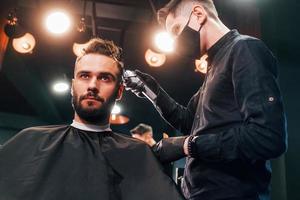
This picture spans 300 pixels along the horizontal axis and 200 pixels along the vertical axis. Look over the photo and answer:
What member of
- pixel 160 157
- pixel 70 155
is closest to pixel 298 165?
pixel 160 157

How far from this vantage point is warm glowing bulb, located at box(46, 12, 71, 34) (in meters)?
4.23

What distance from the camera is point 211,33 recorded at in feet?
5.59

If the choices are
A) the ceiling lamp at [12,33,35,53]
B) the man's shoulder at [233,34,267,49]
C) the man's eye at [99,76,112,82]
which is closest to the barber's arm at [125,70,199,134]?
the man's eye at [99,76,112,82]

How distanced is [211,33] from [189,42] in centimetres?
12

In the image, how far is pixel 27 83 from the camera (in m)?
7.28

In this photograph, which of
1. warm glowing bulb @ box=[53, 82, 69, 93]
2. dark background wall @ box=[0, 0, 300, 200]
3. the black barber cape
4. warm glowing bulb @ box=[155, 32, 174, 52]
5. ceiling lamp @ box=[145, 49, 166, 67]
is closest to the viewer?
the black barber cape

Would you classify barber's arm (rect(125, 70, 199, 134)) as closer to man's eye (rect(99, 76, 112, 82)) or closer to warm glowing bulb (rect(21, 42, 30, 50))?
man's eye (rect(99, 76, 112, 82))

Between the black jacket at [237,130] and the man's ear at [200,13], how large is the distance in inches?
8.3

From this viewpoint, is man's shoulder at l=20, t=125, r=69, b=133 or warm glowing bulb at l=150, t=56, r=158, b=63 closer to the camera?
man's shoulder at l=20, t=125, r=69, b=133

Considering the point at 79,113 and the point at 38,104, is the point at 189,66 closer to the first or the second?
the point at 38,104

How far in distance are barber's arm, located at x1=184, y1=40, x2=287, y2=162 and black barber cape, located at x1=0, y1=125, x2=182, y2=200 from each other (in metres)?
0.27

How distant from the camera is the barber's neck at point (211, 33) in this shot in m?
1.69

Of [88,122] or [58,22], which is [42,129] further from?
[58,22]

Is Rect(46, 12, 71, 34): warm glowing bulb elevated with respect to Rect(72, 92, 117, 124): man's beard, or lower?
elevated
